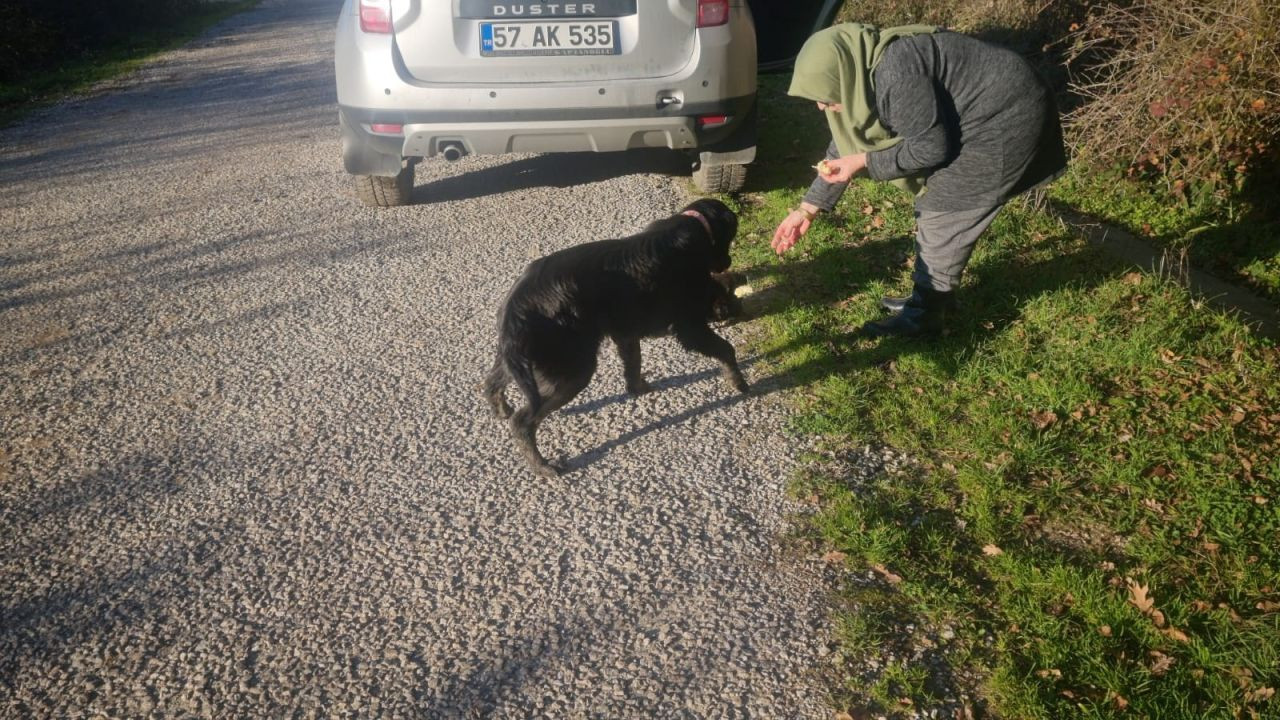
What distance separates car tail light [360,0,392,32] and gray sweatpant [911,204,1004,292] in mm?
3342

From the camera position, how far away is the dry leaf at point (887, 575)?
2.72m

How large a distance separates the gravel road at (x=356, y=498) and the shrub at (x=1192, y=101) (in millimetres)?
3107

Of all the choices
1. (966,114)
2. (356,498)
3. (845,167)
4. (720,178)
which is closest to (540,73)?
(720,178)

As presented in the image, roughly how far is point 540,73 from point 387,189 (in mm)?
1701

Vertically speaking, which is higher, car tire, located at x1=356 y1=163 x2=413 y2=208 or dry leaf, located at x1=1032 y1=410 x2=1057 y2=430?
car tire, located at x1=356 y1=163 x2=413 y2=208

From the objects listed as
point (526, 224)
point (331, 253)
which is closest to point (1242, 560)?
point (526, 224)

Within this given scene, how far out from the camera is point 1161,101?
5195 mm

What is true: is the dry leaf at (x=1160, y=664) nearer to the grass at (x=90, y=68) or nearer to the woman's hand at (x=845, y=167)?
the woman's hand at (x=845, y=167)

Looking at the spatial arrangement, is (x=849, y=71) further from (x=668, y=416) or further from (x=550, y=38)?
(x=550, y=38)

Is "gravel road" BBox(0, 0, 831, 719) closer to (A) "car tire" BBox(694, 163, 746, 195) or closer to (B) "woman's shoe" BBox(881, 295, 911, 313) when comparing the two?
(A) "car tire" BBox(694, 163, 746, 195)

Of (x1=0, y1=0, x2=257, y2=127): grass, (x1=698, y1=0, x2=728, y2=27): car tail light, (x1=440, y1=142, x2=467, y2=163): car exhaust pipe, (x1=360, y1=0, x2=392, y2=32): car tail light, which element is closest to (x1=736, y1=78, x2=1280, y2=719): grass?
(x1=698, y1=0, x2=728, y2=27): car tail light

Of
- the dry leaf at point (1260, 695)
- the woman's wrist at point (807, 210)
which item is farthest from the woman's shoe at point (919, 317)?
the dry leaf at point (1260, 695)

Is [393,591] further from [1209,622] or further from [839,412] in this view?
[1209,622]

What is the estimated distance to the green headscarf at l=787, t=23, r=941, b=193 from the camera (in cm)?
339
